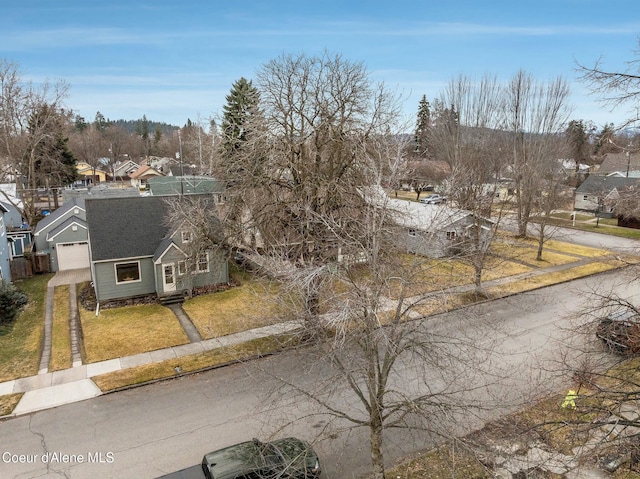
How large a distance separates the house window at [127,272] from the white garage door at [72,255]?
7286 millimetres

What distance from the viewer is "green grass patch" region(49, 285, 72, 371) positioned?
1495 cm

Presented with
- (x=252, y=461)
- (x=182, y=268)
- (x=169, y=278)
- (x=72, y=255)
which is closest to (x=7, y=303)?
(x=169, y=278)

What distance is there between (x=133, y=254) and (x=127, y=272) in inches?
38.4

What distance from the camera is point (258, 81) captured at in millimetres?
17141

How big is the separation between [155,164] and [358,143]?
8689 centimetres

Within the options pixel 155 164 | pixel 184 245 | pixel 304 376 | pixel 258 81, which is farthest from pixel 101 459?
pixel 155 164

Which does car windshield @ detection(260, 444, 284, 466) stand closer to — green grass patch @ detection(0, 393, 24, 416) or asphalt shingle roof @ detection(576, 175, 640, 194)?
green grass patch @ detection(0, 393, 24, 416)

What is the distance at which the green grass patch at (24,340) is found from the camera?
1443 centimetres

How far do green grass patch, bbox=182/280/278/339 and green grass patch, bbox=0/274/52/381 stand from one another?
5960mm

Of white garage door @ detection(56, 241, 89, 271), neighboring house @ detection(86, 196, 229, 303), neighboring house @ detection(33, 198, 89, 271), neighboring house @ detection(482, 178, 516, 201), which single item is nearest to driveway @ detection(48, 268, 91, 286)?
white garage door @ detection(56, 241, 89, 271)

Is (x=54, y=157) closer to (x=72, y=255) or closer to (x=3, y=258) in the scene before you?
(x=72, y=255)

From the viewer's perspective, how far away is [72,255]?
1044 inches

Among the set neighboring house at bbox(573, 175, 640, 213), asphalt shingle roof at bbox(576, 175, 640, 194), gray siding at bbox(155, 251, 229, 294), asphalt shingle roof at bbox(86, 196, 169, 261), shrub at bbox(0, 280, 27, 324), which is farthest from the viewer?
neighboring house at bbox(573, 175, 640, 213)

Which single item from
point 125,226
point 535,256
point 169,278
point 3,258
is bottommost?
point 535,256
